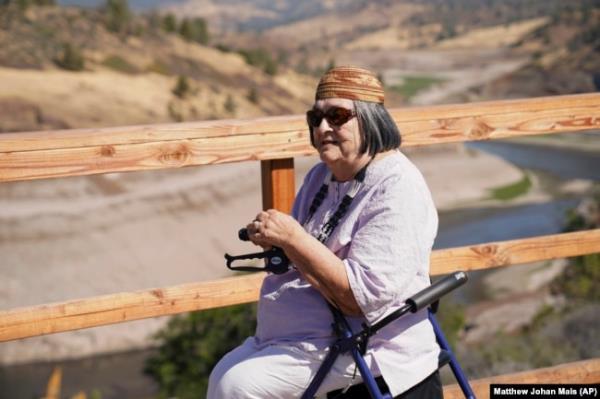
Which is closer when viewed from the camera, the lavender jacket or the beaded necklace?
the lavender jacket

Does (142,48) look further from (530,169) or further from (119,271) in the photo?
(119,271)

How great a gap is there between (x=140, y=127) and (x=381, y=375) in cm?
107

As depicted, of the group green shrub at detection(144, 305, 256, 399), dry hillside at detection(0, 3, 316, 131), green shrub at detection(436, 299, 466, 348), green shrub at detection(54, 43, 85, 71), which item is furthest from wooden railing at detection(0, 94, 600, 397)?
green shrub at detection(54, 43, 85, 71)

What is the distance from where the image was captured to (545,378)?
366 cm

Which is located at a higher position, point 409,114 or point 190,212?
point 409,114

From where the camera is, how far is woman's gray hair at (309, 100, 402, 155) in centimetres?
255

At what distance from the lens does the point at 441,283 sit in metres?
2.53

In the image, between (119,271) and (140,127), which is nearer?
(140,127)

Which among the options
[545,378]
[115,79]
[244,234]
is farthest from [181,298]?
[115,79]

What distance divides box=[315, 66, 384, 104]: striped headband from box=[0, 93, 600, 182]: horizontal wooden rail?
0.66 meters

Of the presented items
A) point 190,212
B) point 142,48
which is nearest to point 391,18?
point 142,48

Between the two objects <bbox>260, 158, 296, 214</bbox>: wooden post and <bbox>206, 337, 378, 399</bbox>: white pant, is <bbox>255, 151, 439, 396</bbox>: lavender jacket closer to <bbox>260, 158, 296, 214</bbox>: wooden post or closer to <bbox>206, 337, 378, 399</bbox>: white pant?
<bbox>206, 337, 378, 399</bbox>: white pant

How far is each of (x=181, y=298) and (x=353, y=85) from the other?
98cm

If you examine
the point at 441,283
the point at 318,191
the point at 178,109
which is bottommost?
the point at 178,109
